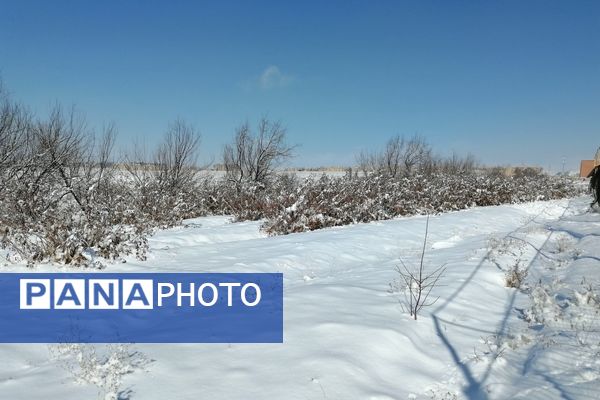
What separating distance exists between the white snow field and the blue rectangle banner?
0.90 feet

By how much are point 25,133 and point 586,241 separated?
16.2 meters

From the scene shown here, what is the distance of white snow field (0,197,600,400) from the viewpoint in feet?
11.0

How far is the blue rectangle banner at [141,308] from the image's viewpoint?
175 inches

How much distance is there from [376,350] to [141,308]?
314 centimetres

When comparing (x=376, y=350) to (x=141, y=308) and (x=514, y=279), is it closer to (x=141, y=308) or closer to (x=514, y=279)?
(x=141, y=308)

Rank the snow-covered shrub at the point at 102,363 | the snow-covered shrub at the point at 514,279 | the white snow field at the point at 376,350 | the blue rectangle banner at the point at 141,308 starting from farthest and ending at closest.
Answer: the snow-covered shrub at the point at 514,279 → the blue rectangle banner at the point at 141,308 → the white snow field at the point at 376,350 → the snow-covered shrub at the point at 102,363

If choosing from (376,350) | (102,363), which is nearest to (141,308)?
(102,363)

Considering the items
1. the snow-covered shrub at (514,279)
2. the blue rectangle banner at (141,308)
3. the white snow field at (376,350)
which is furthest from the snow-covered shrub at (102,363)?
the snow-covered shrub at (514,279)

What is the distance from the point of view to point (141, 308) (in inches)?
223

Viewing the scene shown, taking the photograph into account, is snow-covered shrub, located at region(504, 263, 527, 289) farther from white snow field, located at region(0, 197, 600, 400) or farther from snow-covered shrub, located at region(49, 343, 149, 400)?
snow-covered shrub, located at region(49, 343, 149, 400)

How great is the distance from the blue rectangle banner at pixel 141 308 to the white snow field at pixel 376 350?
0.90ft

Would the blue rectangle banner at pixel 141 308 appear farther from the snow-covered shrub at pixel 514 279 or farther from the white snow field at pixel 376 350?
the snow-covered shrub at pixel 514 279

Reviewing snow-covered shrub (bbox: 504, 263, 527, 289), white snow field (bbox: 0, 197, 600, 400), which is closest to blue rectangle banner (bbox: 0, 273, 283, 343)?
white snow field (bbox: 0, 197, 600, 400)

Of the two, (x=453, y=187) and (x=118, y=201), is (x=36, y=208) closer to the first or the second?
(x=118, y=201)
